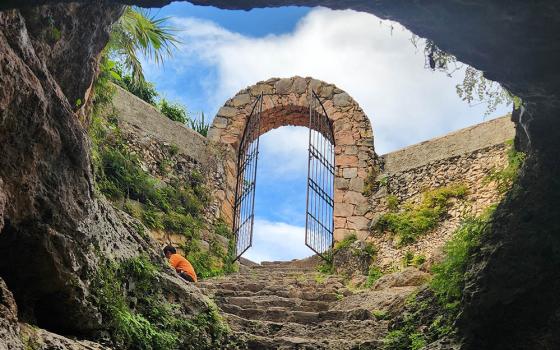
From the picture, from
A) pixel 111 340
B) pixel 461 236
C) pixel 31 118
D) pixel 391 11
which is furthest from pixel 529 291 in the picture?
pixel 31 118

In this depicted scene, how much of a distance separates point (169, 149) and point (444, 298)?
7390 millimetres

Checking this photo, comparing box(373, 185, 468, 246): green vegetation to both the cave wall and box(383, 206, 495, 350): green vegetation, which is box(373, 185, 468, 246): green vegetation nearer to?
box(383, 206, 495, 350): green vegetation

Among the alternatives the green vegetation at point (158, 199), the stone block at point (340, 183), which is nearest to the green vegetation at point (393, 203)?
the stone block at point (340, 183)

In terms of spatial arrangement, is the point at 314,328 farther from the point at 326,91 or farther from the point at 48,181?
the point at 326,91

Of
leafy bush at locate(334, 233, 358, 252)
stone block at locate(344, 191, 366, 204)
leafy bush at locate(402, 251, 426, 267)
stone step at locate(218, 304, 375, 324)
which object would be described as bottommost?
stone step at locate(218, 304, 375, 324)

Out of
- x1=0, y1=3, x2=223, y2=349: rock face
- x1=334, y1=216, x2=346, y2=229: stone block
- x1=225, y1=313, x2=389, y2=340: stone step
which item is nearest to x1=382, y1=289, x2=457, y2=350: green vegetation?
x1=225, y1=313, x2=389, y2=340: stone step

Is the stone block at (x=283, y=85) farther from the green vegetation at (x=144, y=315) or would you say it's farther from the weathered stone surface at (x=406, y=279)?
the green vegetation at (x=144, y=315)

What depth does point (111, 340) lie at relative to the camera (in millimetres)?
4938

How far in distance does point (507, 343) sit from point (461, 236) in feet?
3.13

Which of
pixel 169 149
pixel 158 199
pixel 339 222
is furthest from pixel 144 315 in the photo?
pixel 339 222

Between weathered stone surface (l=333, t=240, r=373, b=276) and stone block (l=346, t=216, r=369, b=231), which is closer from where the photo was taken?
weathered stone surface (l=333, t=240, r=373, b=276)

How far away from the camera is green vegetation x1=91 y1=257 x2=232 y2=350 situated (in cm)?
505

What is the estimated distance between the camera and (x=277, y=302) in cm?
809

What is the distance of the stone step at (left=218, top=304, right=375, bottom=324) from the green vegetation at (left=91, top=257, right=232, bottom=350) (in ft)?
4.17
